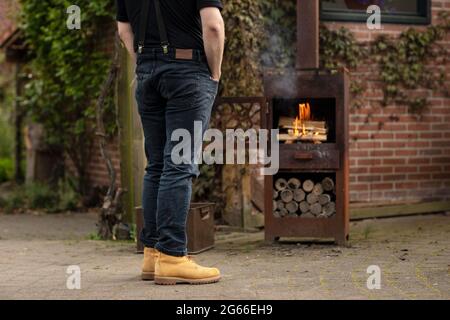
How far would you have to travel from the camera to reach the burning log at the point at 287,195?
272 inches

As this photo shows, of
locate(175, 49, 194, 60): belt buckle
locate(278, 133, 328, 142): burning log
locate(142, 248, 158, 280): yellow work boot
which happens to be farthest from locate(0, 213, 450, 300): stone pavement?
locate(175, 49, 194, 60): belt buckle

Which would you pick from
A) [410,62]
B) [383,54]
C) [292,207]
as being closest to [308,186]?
[292,207]

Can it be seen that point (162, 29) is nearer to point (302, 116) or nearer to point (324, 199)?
point (302, 116)

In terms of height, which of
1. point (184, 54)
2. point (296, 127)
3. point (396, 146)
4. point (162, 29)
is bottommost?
point (396, 146)

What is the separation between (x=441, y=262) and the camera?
19.2 feet

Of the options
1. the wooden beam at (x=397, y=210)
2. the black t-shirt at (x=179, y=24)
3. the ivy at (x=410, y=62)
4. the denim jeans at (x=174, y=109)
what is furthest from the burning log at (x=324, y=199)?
the ivy at (x=410, y=62)

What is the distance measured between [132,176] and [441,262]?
2.85 meters

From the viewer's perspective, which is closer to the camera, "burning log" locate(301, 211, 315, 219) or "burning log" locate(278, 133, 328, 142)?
"burning log" locate(278, 133, 328, 142)

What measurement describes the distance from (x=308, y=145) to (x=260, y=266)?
1.24m

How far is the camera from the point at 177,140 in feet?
16.6

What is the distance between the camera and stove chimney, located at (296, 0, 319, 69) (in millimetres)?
6781

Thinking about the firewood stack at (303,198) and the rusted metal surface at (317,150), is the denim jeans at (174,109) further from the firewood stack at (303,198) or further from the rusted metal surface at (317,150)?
the firewood stack at (303,198)

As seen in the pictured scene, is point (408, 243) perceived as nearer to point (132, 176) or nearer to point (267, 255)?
point (267, 255)

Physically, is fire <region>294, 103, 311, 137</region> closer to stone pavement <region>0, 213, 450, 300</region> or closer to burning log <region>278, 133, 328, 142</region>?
burning log <region>278, 133, 328, 142</region>
